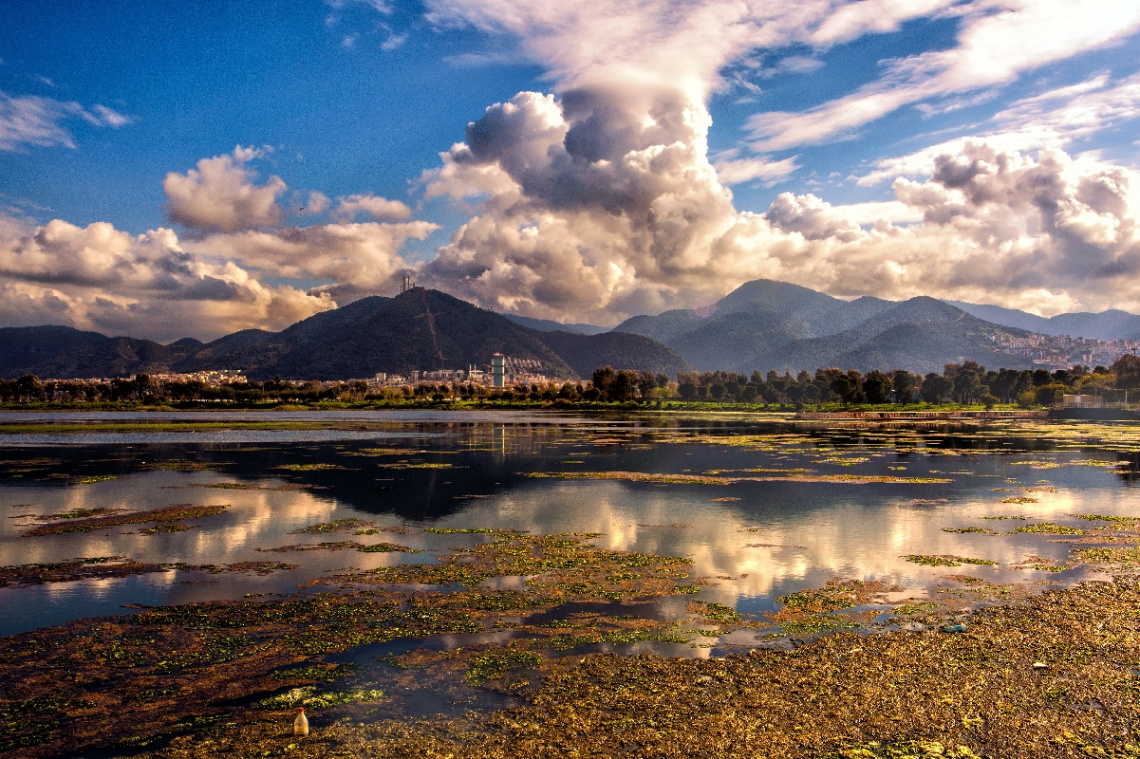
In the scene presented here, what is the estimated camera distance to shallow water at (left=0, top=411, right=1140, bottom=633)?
2555cm

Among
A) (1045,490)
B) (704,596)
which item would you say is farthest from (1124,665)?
(1045,490)

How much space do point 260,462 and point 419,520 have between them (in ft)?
125

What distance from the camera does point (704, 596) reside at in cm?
2291

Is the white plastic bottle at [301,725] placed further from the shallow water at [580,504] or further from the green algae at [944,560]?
the green algae at [944,560]

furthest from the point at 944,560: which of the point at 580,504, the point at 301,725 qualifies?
the point at 301,725

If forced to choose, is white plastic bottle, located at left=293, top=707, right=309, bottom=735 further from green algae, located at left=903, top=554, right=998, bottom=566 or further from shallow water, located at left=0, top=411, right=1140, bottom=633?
green algae, located at left=903, top=554, right=998, bottom=566

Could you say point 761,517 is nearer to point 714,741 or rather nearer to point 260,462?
point 714,741

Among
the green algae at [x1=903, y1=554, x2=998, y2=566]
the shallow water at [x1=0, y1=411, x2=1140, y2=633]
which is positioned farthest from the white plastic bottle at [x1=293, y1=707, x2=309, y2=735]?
the green algae at [x1=903, y1=554, x2=998, y2=566]

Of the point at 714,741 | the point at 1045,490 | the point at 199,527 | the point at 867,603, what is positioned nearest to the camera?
the point at 714,741

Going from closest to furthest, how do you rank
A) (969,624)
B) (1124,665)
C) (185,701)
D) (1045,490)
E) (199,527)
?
(185,701)
(1124,665)
(969,624)
(199,527)
(1045,490)

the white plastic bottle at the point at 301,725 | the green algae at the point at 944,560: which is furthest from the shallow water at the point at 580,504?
the white plastic bottle at the point at 301,725

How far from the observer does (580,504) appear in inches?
1668

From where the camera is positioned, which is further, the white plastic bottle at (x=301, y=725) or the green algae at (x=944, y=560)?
the green algae at (x=944, y=560)

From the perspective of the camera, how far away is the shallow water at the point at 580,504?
25.5 meters
